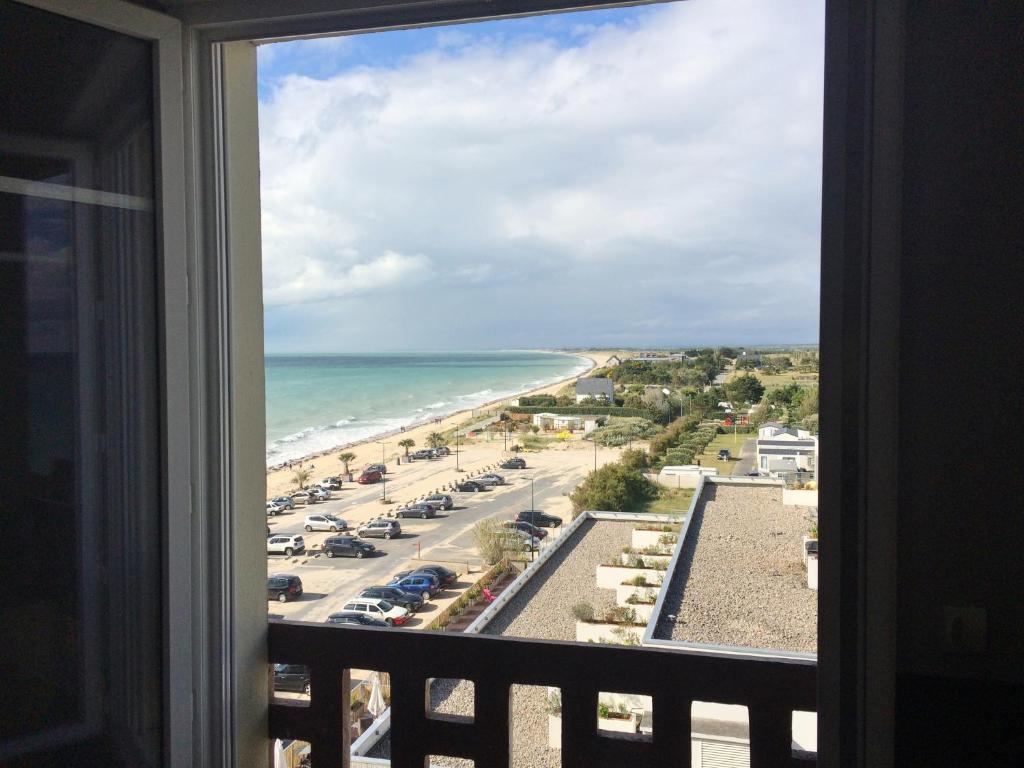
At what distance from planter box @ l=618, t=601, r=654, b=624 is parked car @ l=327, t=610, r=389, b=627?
65 cm

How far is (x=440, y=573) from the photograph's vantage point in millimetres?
1851

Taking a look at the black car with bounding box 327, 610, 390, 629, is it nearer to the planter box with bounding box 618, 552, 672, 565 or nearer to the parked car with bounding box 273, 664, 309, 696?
the parked car with bounding box 273, 664, 309, 696

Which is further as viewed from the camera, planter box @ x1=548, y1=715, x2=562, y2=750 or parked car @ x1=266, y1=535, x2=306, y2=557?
parked car @ x1=266, y1=535, x2=306, y2=557

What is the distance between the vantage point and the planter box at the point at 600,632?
1.71m

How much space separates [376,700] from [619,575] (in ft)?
2.39

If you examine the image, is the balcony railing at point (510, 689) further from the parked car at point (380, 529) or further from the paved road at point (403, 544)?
the parked car at point (380, 529)

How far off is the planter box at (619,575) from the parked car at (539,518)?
0.15 meters

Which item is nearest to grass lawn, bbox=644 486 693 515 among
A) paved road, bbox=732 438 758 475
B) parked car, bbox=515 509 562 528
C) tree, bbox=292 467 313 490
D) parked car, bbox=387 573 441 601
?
paved road, bbox=732 438 758 475

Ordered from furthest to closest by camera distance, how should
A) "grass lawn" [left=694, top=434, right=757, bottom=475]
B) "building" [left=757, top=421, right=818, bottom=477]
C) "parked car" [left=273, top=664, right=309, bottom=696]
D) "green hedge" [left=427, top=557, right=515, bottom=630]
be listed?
"parked car" [left=273, top=664, right=309, bottom=696], "green hedge" [left=427, top=557, right=515, bottom=630], "grass lawn" [left=694, top=434, right=757, bottom=475], "building" [left=757, top=421, right=818, bottom=477]

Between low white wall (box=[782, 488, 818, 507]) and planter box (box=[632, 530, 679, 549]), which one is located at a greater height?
low white wall (box=[782, 488, 818, 507])

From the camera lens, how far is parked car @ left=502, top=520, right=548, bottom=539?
179 cm

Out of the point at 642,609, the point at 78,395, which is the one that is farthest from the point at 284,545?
the point at 642,609

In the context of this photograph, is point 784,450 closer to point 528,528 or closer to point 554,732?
point 528,528

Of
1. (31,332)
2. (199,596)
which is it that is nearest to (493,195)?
(31,332)
